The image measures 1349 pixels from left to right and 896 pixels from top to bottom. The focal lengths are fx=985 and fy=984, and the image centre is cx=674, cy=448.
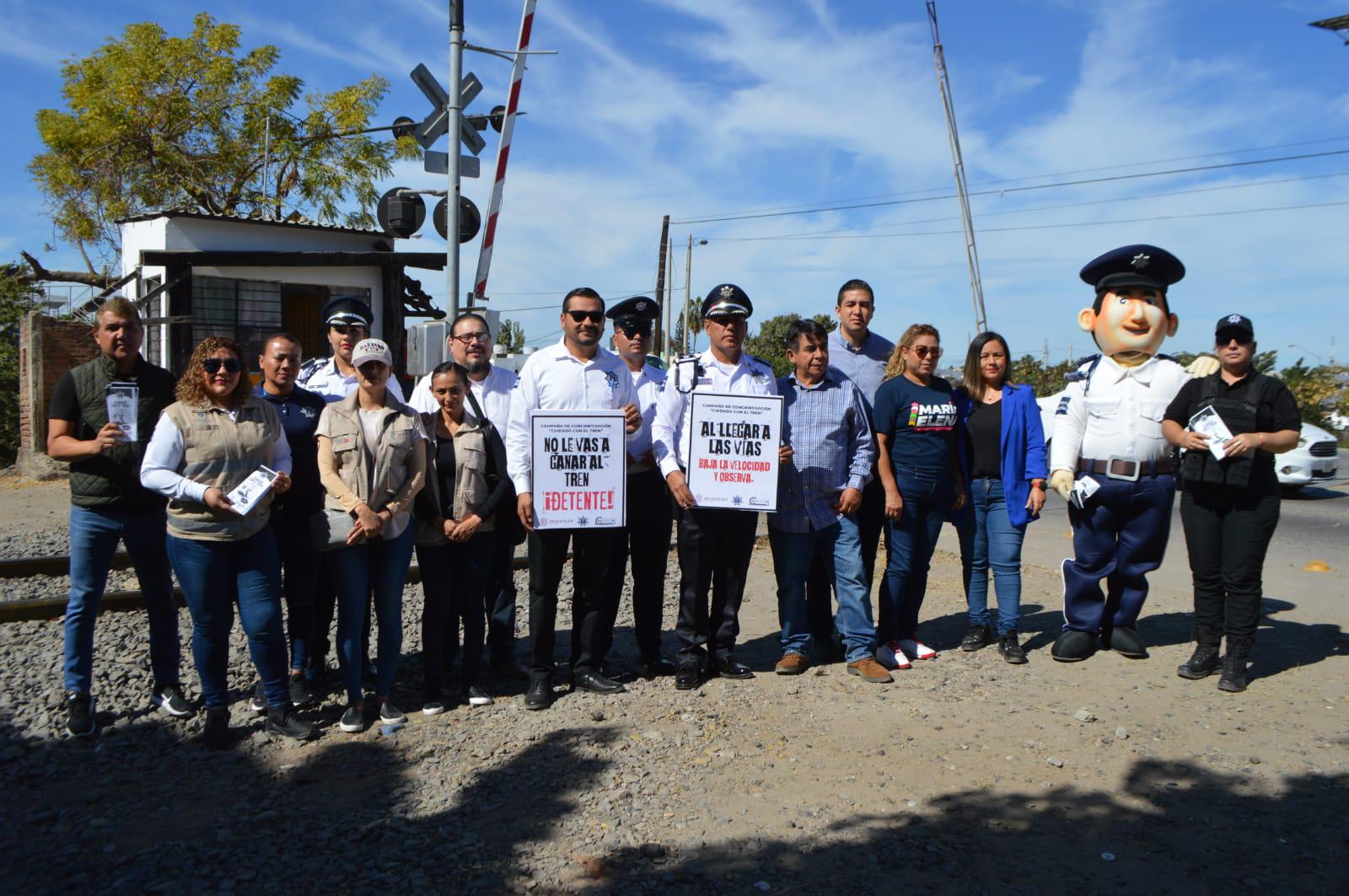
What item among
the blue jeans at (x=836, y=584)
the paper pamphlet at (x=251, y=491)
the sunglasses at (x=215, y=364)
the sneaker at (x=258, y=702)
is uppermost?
the sunglasses at (x=215, y=364)

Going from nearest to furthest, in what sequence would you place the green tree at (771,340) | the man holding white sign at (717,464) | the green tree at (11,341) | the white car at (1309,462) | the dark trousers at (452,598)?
1. the dark trousers at (452,598)
2. the man holding white sign at (717,464)
3. the white car at (1309,462)
4. the green tree at (11,341)
5. the green tree at (771,340)

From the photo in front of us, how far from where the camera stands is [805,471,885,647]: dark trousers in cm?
614

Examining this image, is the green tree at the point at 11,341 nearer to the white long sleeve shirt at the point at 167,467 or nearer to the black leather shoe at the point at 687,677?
the white long sleeve shirt at the point at 167,467

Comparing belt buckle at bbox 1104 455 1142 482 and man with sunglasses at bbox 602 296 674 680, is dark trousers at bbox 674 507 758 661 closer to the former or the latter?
man with sunglasses at bbox 602 296 674 680

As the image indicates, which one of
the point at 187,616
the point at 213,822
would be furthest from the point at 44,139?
the point at 213,822

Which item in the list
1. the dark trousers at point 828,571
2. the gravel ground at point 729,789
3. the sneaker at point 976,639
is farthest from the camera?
the sneaker at point 976,639

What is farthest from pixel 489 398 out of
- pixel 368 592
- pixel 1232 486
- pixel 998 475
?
pixel 1232 486

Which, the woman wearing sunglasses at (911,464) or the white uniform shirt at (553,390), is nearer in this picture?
the white uniform shirt at (553,390)

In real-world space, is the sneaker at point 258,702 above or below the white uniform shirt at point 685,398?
below

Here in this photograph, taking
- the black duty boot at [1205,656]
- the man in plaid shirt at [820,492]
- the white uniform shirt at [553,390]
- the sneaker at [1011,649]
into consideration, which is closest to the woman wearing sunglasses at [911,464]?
the man in plaid shirt at [820,492]

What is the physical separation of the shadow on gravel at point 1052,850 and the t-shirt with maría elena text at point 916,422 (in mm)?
2280

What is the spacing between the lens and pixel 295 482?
5.20 meters

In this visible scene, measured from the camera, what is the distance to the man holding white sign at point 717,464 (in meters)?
5.56

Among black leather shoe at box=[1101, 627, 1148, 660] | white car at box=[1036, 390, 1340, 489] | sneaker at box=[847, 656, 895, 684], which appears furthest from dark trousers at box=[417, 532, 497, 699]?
white car at box=[1036, 390, 1340, 489]
